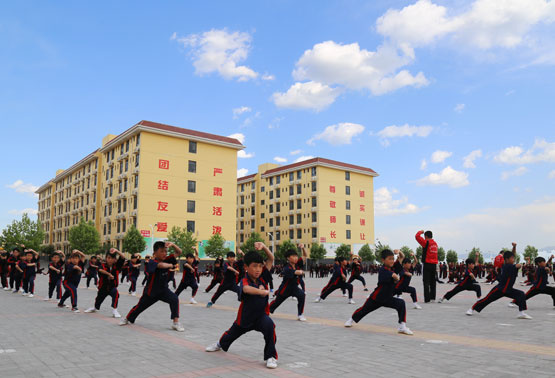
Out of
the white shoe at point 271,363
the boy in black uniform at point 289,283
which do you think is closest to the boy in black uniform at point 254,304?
the white shoe at point 271,363

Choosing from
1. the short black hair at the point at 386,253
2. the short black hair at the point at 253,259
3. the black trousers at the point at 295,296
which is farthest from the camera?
the black trousers at the point at 295,296

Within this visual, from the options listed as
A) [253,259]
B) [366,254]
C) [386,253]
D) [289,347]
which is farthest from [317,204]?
[253,259]

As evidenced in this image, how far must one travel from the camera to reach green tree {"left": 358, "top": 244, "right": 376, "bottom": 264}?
7750cm

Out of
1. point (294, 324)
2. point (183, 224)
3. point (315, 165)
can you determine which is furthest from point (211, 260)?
point (294, 324)

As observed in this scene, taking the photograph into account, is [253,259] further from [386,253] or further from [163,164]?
[163,164]

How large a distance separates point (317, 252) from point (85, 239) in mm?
34781

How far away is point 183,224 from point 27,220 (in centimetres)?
2940

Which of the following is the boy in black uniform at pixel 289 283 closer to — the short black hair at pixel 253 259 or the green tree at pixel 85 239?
the short black hair at pixel 253 259

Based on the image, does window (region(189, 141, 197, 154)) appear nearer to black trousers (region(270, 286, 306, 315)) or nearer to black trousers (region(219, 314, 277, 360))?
black trousers (region(270, 286, 306, 315))

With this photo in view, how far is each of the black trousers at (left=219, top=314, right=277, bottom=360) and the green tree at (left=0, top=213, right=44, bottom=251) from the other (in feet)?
233

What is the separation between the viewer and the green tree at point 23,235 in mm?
67688

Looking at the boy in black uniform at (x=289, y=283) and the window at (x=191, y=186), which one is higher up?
the window at (x=191, y=186)

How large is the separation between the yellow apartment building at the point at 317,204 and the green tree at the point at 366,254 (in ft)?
4.80

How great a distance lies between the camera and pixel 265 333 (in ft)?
18.9
